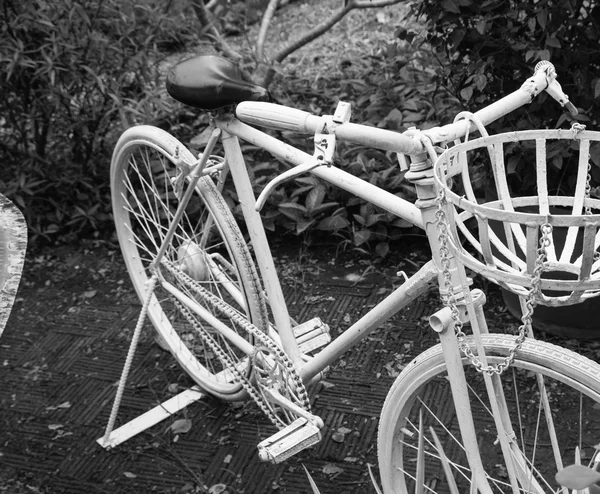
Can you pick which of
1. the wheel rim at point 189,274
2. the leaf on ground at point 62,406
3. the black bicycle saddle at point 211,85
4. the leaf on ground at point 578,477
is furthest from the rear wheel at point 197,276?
the leaf on ground at point 578,477

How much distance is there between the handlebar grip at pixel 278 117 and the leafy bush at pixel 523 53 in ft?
4.22

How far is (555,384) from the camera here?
2.99 m

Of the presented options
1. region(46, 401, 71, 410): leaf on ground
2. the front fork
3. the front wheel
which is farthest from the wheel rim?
the front fork

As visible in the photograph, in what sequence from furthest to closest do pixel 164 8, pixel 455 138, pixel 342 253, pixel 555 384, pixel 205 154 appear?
1. pixel 164 8
2. pixel 342 253
3. pixel 555 384
4. pixel 205 154
5. pixel 455 138

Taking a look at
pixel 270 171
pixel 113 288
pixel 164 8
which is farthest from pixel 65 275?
pixel 164 8

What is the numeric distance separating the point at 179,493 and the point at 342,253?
1.63 metres

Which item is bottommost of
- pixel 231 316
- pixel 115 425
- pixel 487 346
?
pixel 115 425

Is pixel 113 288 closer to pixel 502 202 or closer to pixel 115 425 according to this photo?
pixel 115 425

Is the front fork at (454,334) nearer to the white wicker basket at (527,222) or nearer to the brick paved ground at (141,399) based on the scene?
the white wicker basket at (527,222)

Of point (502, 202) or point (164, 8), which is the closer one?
point (502, 202)

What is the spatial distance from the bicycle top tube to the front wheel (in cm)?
49

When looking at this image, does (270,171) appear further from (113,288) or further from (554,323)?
(554,323)

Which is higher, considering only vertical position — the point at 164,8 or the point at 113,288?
the point at 164,8

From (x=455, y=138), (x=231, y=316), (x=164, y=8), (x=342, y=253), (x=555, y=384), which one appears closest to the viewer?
(x=455, y=138)
